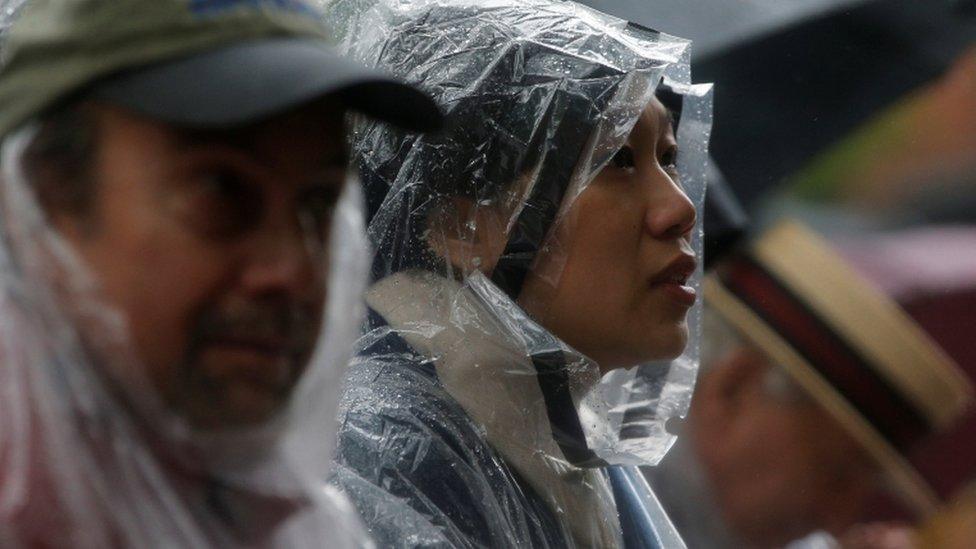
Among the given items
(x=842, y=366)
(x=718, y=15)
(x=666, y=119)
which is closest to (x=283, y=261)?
(x=666, y=119)

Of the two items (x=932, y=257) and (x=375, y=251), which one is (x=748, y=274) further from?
(x=375, y=251)

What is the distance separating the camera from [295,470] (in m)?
1.21

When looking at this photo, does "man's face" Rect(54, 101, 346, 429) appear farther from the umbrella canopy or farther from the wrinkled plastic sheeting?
the umbrella canopy

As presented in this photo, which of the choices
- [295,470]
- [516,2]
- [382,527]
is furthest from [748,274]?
[295,470]

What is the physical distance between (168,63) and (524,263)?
103 cm

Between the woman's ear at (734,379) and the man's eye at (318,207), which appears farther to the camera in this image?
the woman's ear at (734,379)

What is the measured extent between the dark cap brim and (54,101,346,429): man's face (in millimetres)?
21

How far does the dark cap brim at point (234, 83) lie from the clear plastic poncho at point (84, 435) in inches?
4.0

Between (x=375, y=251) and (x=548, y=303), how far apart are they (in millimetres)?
278

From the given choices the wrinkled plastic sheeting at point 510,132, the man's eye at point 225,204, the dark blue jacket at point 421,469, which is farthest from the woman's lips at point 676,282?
the man's eye at point 225,204

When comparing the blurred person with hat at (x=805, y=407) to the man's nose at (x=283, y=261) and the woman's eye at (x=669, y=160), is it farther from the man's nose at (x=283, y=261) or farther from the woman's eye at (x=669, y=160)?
the man's nose at (x=283, y=261)

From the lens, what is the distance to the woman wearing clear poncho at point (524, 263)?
→ 1993 millimetres

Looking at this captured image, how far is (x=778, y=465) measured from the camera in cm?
301

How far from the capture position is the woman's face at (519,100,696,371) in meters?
2.07
